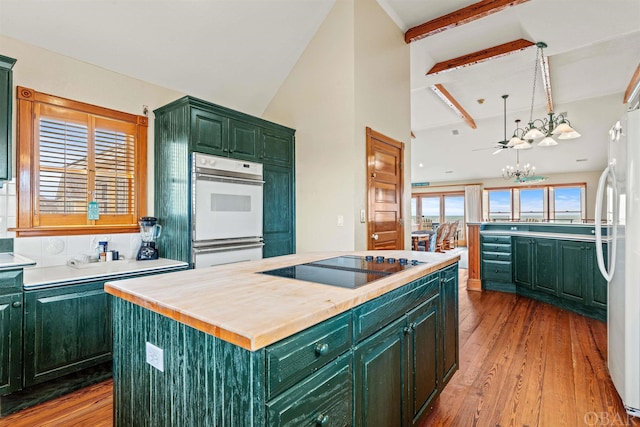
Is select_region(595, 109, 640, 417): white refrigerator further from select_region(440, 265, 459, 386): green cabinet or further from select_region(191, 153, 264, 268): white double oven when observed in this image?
select_region(191, 153, 264, 268): white double oven

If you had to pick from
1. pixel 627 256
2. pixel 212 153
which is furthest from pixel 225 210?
pixel 627 256

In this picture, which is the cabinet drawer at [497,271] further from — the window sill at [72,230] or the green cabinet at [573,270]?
the window sill at [72,230]

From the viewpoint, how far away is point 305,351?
0.94m

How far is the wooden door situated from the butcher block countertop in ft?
5.84

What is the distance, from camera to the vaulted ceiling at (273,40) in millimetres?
2510

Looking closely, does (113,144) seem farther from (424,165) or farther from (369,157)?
(424,165)

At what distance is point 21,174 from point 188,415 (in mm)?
2430

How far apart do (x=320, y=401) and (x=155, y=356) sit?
2.00ft

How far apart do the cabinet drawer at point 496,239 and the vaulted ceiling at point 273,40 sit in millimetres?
2425

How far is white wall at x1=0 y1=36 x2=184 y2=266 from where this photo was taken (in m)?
2.36

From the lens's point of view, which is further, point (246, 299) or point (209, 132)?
point (209, 132)

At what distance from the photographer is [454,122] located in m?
7.99

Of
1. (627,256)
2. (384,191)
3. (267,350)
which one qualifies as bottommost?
(267,350)

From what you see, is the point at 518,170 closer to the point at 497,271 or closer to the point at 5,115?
the point at 497,271
